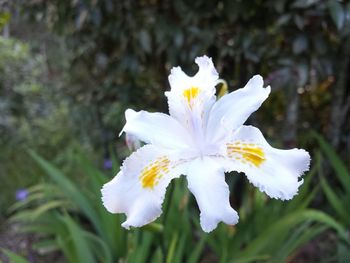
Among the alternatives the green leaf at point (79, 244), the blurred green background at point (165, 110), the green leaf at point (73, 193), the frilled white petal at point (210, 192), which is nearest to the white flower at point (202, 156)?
the frilled white petal at point (210, 192)

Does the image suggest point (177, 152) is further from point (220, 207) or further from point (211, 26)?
point (211, 26)

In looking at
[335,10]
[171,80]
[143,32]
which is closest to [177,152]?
[171,80]

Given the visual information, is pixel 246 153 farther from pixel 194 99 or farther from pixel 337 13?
pixel 337 13

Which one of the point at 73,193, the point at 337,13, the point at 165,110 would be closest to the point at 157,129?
the point at 337,13

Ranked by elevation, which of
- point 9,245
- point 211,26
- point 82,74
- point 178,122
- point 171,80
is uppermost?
point 82,74

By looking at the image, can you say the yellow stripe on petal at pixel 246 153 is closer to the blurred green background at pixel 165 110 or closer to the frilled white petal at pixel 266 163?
the frilled white petal at pixel 266 163

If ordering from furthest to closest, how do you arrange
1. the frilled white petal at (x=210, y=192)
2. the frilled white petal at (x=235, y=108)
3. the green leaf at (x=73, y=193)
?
the green leaf at (x=73, y=193), the frilled white petal at (x=235, y=108), the frilled white petal at (x=210, y=192)

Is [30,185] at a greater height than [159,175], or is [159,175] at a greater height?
[30,185]

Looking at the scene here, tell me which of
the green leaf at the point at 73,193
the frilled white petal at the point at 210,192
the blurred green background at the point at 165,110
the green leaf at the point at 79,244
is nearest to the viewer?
the frilled white petal at the point at 210,192
